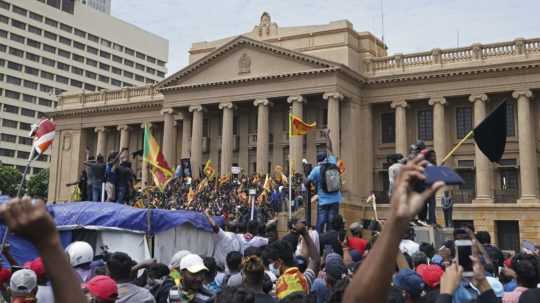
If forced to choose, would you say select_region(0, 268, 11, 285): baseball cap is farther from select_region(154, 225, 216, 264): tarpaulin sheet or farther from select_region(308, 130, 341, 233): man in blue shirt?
select_region(308, 130, 341, 233): man in blue shirt

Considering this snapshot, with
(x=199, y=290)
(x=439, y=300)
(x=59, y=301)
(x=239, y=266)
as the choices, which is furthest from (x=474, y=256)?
(x=239, y=266)

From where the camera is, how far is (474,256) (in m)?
3.44

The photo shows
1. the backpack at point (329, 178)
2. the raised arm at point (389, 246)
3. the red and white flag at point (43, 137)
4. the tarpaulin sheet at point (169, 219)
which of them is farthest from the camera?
the red and white flag at point (43, 137)

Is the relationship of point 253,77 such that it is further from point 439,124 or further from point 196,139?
point 439,124

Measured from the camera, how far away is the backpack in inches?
511

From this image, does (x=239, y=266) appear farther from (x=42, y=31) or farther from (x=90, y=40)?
(x=90, y=40)

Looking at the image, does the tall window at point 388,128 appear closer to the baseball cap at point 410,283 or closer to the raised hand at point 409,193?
the baseball cap at point 410,283

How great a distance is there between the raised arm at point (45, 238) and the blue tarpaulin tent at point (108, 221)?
972cm

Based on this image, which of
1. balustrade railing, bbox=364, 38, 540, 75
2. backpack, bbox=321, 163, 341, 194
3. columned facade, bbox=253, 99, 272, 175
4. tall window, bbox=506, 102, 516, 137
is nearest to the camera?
backpack, bbox=321, 163, 341, 194

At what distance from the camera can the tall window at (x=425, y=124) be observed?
135 feet

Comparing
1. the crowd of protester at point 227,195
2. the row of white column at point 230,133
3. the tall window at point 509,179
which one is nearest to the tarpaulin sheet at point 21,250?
the crowd of protester at point 227,195

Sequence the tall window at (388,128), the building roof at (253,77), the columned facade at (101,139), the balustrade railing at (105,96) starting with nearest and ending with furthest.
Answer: the building roof at (253,77)
the tall window at (388,128)
the balustrade railing at (105,96)
the columned facade at (101,139)

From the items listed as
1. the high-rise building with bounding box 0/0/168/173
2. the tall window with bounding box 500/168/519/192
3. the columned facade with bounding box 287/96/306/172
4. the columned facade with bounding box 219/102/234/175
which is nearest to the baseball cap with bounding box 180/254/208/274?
the columned facade with bounding box 287/96/306/172

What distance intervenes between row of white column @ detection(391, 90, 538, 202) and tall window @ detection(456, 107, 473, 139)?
3.78 ft
